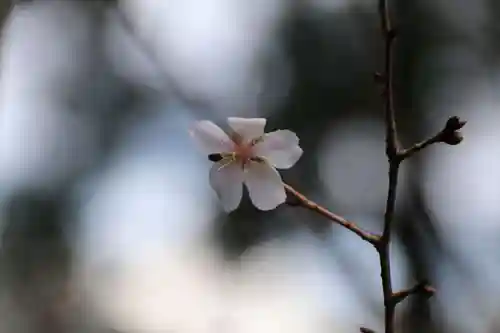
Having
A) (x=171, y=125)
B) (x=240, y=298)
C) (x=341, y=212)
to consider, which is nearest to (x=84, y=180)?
(x=171, y=125)

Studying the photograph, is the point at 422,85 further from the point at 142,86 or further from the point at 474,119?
the point at 142,86

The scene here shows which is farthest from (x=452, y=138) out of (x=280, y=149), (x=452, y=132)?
(x=280, y=149)

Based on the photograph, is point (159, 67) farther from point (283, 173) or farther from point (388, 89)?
point (388, 89)

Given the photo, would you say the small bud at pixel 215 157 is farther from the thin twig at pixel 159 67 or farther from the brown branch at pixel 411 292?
the thin twig at pixel 159 67

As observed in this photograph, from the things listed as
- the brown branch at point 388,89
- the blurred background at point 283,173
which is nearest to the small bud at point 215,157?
the brown branch at point 388,89

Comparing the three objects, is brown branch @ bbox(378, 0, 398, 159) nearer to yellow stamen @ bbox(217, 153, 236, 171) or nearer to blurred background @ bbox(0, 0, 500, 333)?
yellow stamen @ bbox(217, 153, 236, 171)
